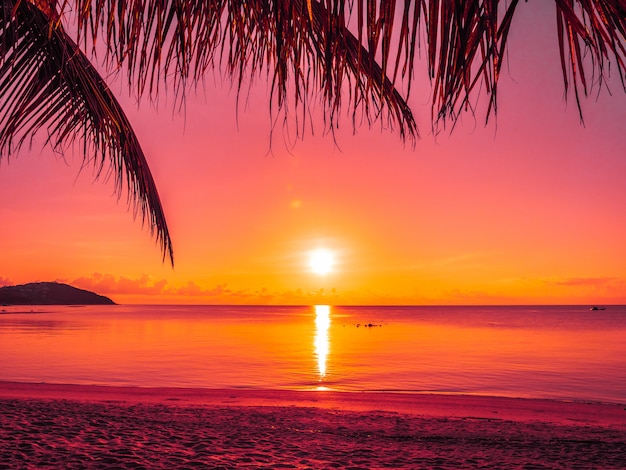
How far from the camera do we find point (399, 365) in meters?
24.1

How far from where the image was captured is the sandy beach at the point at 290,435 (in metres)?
6.00

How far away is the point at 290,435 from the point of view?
24.8 feet

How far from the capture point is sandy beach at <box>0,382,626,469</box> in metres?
6.00

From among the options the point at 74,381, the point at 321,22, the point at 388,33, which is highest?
the point at 321,22

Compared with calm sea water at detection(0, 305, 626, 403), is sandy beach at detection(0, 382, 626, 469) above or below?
above

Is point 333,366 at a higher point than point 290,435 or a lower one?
lower

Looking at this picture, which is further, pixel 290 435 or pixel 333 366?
pixel 333 366

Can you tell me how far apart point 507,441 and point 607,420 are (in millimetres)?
4387

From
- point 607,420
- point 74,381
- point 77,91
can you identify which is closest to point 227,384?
point 74,381

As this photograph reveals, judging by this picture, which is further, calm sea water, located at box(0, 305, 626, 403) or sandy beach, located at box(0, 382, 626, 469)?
calm sea water, located at box(0, 305, 626, 403)

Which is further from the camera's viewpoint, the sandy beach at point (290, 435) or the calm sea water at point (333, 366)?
the calm sea water at point (333, 366)

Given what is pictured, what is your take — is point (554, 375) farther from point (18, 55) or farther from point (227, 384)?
point (18, 55)

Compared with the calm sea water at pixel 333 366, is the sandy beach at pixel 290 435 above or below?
above

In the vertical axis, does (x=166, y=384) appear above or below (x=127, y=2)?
below
